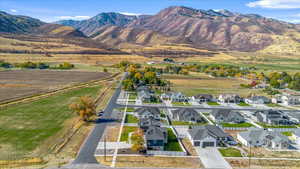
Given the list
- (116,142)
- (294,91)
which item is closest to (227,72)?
(294,91)

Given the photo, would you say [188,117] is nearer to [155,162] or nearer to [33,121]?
[155,162]

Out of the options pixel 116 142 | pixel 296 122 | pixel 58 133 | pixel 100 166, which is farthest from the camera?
pixel 296 122

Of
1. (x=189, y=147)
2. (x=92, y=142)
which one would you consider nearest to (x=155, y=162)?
(x=189, y=147)

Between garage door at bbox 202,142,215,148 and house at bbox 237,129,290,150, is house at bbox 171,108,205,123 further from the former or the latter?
garage door at bbox 202,142,215,148

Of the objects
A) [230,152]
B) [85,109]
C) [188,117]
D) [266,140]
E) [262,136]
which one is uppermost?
[85,109]

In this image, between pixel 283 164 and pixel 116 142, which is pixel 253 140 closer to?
pixel 283 164

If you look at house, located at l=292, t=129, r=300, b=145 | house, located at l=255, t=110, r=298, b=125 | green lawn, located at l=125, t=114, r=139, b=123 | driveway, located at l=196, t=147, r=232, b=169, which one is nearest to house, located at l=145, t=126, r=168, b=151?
driveway, located at l=196, t=147, r=232, b=169
